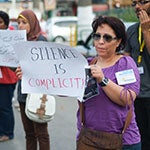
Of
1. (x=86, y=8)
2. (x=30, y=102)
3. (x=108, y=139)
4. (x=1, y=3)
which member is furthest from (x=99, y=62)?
(x=1, y=3)

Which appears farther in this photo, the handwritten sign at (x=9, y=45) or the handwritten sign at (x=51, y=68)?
the handwritten sign at (x=9, y=45)

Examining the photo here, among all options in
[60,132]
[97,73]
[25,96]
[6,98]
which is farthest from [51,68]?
[60,132]

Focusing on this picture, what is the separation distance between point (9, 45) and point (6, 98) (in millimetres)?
1292

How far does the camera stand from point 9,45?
490 cm

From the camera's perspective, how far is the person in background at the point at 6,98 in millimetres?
5793

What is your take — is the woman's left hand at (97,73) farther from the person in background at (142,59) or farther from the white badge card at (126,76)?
the person in background at (142,59)

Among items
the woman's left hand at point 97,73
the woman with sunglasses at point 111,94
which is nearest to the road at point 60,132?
the woman with sunglasses at point 111,94

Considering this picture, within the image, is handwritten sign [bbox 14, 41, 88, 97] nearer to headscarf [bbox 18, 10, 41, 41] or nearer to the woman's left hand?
the woman's left hand

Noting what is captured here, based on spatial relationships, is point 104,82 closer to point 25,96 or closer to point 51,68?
point 51,68

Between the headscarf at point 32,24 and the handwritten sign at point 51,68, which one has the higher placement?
the headscarf at point 32,24

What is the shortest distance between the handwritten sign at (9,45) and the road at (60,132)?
1.44m

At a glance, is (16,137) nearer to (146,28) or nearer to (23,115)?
(23,115)

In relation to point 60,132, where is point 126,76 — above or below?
above

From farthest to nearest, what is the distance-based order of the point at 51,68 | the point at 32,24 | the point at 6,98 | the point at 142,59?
1. the point at 6,98
2. the point at 32,24
3. the point at 142,59
4. the point at 51,68
